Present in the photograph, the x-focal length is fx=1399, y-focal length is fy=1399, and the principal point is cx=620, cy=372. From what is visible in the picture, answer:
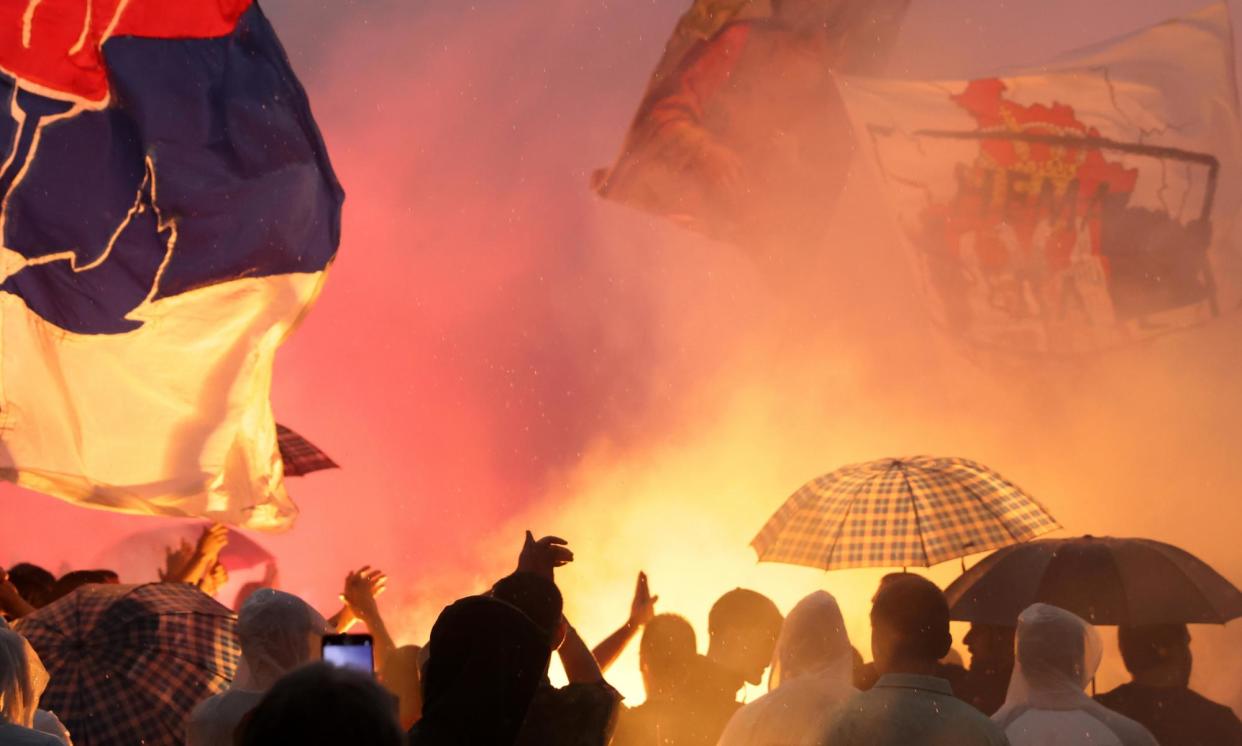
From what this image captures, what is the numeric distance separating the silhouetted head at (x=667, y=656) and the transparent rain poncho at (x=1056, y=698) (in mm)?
779

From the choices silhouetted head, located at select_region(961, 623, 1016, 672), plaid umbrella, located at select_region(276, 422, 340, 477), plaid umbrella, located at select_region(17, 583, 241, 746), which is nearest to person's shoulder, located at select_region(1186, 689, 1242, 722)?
silhouetted head, located at select_region(961, 623, 1016, 672)

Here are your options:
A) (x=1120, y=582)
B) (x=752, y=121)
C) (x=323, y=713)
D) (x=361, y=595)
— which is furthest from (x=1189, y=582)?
(x=752, y=121)

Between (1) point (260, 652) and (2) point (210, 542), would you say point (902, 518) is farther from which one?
(1) point (260, 652)

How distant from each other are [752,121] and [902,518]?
5.57 meters

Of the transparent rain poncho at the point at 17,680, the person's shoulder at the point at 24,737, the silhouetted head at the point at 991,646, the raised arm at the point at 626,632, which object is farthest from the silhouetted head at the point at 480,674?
the silhouetted head at the point at 991,646

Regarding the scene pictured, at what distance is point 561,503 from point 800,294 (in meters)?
2.26

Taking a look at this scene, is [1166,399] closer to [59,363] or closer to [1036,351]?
[1036,351]

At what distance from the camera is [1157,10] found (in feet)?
30.5

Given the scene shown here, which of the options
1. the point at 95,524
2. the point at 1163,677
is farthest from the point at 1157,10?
the point at 95,524

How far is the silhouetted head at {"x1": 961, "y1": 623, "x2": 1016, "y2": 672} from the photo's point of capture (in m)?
4.48

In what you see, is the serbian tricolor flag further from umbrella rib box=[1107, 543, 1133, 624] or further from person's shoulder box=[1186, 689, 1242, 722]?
person's shoulder box=[1186, 689, 1242, 722]

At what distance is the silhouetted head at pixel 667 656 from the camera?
11.6 ft

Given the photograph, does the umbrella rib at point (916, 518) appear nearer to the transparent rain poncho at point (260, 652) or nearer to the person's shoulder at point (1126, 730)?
the person's shoulder at point (1126, 730)

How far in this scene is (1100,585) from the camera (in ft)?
14.4
